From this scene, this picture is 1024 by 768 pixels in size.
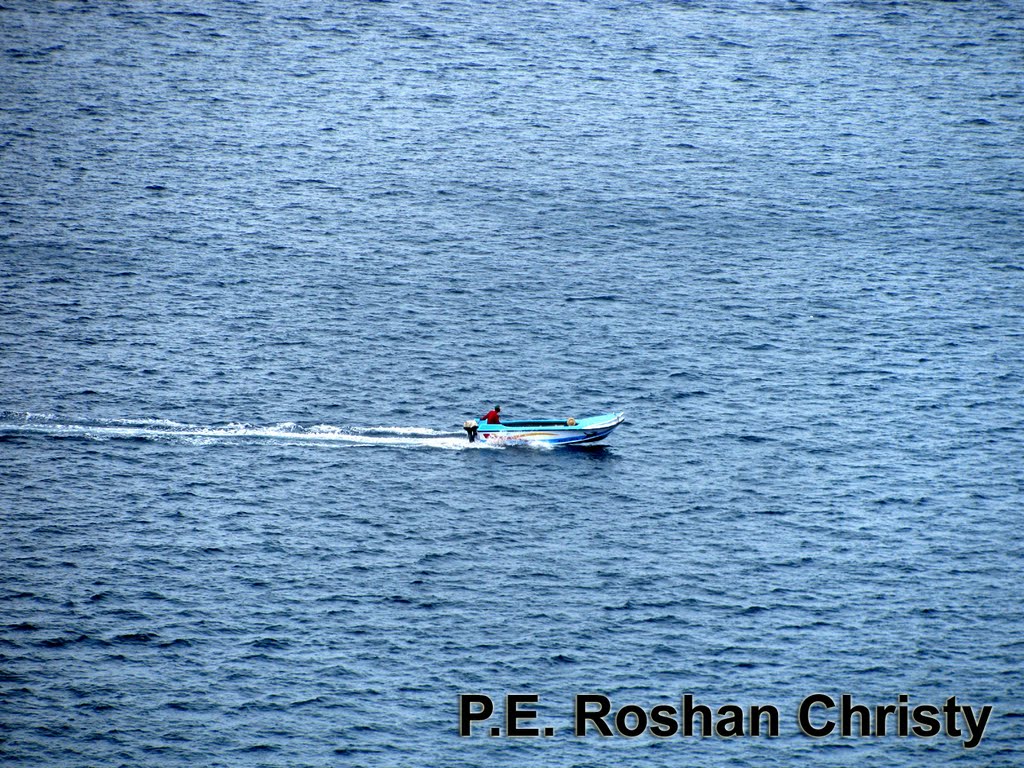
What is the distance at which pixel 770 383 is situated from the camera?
446ft

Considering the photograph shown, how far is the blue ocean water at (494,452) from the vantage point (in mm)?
94625

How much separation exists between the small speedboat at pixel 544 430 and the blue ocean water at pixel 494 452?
147cm

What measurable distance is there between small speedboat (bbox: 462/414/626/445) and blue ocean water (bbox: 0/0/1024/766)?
4.81ft

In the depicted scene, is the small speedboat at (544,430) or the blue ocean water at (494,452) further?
the small speedboat at (544,430)

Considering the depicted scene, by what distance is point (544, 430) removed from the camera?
121 meters

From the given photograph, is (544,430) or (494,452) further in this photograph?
(494,452)

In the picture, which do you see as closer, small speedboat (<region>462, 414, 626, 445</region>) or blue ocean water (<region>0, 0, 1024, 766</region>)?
blue ocean water (<region>0, 0, 1024, 766</region>)

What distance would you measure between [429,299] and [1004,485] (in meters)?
59.8

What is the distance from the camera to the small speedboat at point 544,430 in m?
120

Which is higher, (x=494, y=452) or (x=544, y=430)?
(x=544, y=430)

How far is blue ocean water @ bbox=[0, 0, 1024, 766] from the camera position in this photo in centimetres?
9462

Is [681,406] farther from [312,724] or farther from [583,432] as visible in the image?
[312,724]

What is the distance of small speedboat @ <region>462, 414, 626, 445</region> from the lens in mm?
120125

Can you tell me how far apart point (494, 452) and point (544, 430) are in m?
4.39
